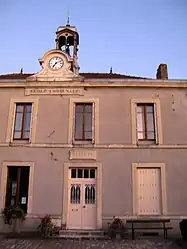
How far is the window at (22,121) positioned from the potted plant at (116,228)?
491 centimetres

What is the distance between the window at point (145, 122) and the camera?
12922 millimetres

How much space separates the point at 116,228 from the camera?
11.0 m

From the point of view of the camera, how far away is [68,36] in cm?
1522

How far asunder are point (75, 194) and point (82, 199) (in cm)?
34

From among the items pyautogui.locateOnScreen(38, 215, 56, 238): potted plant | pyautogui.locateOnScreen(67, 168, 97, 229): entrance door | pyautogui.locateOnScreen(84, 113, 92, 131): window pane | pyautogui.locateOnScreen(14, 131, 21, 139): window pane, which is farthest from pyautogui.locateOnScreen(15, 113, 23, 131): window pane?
pyautogui.locateOnScreen(38, 215, 56, 238): potted plant

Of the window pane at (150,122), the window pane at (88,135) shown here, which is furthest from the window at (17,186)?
the window pane at (150,122)

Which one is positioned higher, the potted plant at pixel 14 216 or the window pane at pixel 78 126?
the window pane at pixel 78 126

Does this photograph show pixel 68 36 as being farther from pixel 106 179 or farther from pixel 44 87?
pixel 106 179

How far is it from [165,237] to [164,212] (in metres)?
1.17

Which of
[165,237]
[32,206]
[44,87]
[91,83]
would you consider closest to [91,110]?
[91,83]

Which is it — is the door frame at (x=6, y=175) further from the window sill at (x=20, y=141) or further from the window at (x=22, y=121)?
the window at (x=22, y=121)

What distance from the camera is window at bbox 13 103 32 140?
13.0 meters

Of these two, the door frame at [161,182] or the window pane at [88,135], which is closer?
the door frame at [161,182]

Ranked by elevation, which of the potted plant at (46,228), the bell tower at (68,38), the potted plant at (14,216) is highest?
the bell tower at (68,38)
